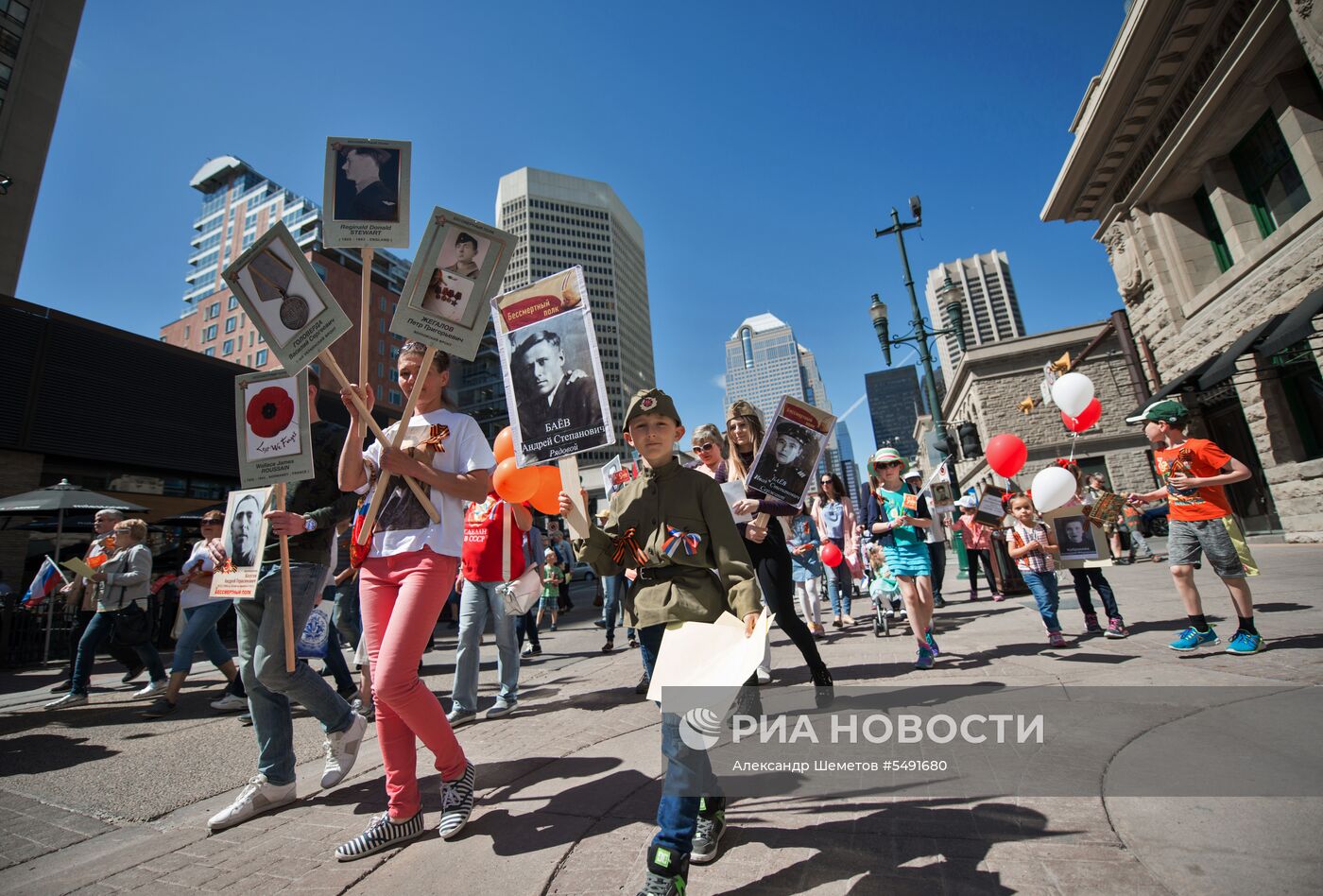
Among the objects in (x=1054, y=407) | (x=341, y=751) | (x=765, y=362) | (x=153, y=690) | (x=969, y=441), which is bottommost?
(x=341, y=751)

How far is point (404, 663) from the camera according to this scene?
92.7 inches

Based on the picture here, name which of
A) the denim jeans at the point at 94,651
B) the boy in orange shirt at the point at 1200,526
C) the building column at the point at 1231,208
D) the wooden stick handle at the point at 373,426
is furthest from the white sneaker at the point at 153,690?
the building column at the point at 1231,208

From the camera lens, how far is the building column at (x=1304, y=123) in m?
9.02

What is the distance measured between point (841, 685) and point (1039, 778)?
2036mm

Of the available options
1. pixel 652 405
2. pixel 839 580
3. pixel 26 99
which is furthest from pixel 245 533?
pixel 26 99

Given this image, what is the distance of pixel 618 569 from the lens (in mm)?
2414

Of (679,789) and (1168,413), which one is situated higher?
(1168,413)

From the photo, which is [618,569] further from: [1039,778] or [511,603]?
[511,603]

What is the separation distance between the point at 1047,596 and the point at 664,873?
4749 millimetres

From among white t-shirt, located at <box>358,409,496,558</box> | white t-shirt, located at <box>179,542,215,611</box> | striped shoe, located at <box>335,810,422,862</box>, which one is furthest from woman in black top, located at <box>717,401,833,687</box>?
white t-shirt, located at <box>179,542,215,611</box>

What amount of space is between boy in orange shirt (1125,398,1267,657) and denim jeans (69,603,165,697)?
9236mm

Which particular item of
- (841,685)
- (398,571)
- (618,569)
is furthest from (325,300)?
(841,685)

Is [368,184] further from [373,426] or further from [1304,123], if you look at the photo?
[1304,123]

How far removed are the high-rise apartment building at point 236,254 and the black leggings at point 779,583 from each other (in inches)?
2032
